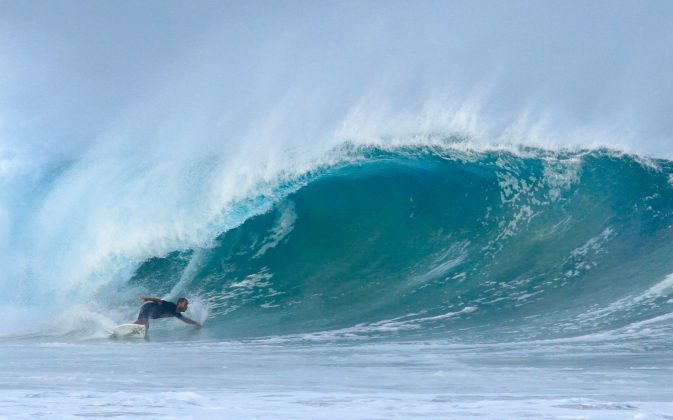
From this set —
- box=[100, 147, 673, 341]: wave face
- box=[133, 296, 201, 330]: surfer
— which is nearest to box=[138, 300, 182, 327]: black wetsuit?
box=[133, 296, 201, 330]: surfer

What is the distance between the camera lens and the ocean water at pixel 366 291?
15.6ft

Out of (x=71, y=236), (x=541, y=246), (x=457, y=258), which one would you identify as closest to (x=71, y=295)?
(x=71, y=236)

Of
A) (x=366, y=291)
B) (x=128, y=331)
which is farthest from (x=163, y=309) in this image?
(x=366, y=291)

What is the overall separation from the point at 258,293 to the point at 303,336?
6.76 ft

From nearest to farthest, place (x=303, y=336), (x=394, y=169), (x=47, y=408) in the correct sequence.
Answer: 1. (x=47, y=408)
2. (x=303, y=336)
3. (x=394, y=169)

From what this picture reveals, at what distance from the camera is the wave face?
29.7 feet

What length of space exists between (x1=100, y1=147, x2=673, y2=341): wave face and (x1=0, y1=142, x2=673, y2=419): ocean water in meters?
0.03

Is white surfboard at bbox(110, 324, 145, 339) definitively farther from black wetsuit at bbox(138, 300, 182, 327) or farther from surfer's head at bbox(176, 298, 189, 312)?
surfer's head at bbox(176, 298, 189, 312)

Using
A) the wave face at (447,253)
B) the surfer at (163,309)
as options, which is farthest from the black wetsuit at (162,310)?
the wave face at (447,253)

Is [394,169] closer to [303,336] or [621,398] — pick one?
[303,336]

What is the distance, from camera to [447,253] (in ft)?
36.0

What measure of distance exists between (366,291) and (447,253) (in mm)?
1424

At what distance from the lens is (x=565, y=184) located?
1211 cm

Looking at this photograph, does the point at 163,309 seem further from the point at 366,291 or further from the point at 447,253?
the point at 447,253
